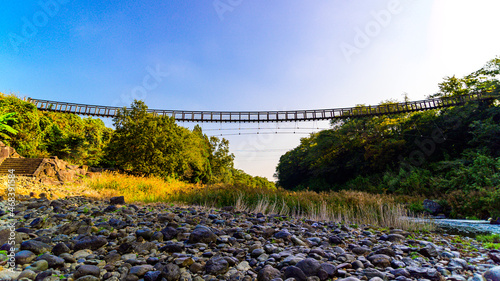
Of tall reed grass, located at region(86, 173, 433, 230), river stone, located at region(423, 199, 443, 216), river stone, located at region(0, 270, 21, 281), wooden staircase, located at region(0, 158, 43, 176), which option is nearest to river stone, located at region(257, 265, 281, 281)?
river stone, located at region(0, 270, 21, 281)

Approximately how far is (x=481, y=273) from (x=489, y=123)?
19956 millimetres

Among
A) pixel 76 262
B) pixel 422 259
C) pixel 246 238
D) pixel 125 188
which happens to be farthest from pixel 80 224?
pixel 125 188

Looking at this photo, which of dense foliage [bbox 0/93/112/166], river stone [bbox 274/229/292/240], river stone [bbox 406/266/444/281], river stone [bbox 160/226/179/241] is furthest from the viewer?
dense foliage [bbox 0/93/112/166]

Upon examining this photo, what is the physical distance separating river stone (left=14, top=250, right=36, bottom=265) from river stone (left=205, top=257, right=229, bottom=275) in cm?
178

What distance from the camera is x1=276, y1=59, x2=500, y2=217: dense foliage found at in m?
13.2

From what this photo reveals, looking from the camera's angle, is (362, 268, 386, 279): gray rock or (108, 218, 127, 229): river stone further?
(108, 218, 127, 229): river stone

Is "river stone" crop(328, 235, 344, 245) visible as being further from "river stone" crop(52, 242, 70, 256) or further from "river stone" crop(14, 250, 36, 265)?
"river stone" crop(14, 250, 36, 265)

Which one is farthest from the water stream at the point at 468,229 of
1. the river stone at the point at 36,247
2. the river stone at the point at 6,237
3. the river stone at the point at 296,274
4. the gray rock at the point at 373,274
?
the river stone at the point at 6,237

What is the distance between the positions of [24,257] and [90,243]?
22.4 inches

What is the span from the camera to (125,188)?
10.1 metres

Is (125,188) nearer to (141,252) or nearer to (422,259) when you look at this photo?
(141,252)

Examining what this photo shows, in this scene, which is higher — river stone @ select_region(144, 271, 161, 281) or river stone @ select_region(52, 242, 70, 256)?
river stone @ select_region(52, 242, 70, 256)

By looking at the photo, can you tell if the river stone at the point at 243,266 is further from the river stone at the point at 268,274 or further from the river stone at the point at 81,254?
the river stone at the point at 81,254

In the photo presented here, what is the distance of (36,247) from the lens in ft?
8.50
